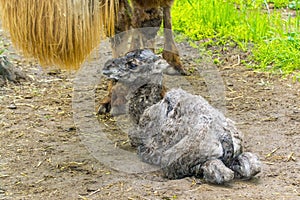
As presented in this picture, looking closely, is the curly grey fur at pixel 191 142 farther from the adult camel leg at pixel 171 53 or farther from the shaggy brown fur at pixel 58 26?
the adult camel leg at pixel 171 53

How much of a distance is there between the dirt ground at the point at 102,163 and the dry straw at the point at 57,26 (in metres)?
0.63

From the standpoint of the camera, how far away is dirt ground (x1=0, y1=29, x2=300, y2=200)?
3240 mm

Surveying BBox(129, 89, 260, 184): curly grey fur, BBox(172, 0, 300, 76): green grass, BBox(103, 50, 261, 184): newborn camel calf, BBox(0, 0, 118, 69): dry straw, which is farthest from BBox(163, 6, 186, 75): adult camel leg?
BBox(129, 89, 260, 184): curly grey fur

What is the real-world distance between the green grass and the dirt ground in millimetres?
223

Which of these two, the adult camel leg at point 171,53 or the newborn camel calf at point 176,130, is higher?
the adult camel leg at point 171,53

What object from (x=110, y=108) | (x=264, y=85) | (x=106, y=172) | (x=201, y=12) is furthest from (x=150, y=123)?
(x=201, y=12)

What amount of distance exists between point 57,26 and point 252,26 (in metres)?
2.73

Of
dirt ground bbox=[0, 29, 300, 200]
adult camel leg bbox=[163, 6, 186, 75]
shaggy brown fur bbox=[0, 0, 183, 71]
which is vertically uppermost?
shaggy brown fur bbox=[0, 0, 183, 71]

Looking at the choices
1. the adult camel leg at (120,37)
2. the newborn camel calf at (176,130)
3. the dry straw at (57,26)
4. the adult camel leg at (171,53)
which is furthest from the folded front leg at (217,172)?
the adult camel leg at (171,53)

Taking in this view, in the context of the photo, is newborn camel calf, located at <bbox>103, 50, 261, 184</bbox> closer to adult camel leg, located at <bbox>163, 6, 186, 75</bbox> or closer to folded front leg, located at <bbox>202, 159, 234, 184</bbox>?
folded front leg, located at <bbox>202, 159, 234, 184</bbox>

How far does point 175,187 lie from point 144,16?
164 cm

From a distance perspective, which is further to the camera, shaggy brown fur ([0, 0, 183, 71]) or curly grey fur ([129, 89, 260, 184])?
shaggy brown fur ([0, 0, 183, 71])

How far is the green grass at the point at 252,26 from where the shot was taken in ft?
17.7

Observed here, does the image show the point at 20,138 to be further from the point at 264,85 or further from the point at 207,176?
the point at 264,85
